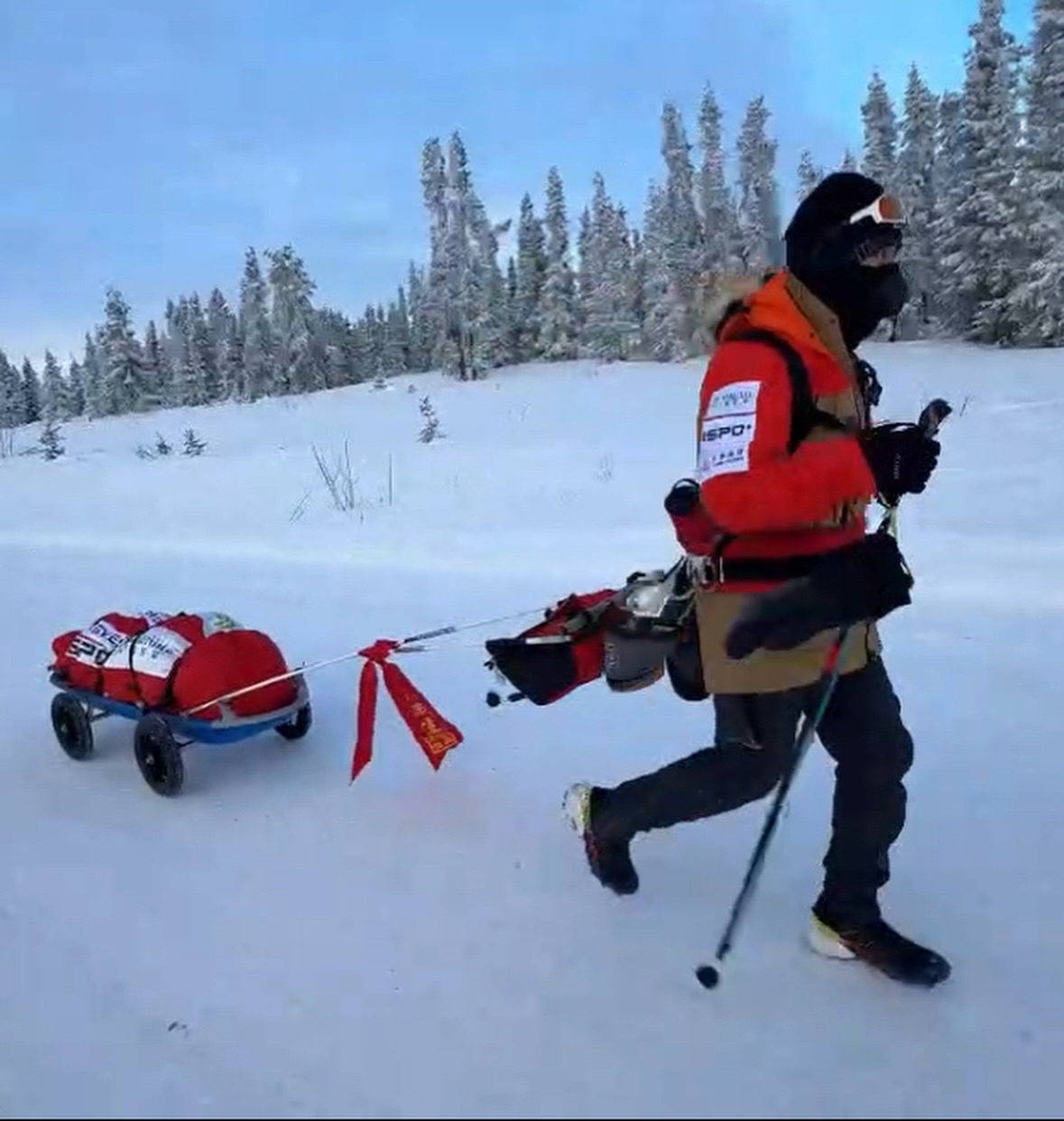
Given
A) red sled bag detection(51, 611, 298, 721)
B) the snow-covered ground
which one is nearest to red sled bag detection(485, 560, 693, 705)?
the snow-covered ground

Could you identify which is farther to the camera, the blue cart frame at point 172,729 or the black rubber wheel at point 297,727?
the black rubber wheel at point 297,727

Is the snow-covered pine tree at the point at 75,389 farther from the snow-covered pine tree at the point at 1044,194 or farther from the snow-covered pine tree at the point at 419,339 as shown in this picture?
the snow-covered pine tree at the point at 1044,194

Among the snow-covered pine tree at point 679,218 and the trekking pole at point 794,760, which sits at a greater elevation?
the snow-covered pine tree at point 679,218

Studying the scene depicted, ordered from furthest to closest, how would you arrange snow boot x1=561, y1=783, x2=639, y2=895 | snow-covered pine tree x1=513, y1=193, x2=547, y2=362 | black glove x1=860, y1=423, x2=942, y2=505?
1. snow-covered pine tree x1=513, y1=193, x2=547, y2=362
2. snow boot x1=561, y1=783, x2=639, y2=895
3. black glove x1=860, y1=423, x2=942, y2=505

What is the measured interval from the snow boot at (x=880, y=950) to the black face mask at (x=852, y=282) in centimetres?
163

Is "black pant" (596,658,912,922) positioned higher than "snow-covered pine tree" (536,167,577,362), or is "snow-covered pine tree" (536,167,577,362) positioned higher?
"snow-covered pine tree" (536,167,577,362)

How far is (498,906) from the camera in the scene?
3553 mm

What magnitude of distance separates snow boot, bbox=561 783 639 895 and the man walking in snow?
0.95ft

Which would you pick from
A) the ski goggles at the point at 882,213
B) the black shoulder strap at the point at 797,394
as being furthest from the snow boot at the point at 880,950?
the ski goggles at the point at 882,213

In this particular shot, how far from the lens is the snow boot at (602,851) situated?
349 centimetres

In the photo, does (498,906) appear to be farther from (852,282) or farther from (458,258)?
(458,258)

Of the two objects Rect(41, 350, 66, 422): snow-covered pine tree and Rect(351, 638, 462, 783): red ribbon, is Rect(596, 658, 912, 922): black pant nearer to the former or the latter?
Rect(351, 638, 462, 783): red ribbon

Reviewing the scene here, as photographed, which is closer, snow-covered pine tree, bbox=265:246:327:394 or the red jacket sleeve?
the red jacket sleeve

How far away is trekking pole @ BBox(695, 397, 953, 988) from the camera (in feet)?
9.77
